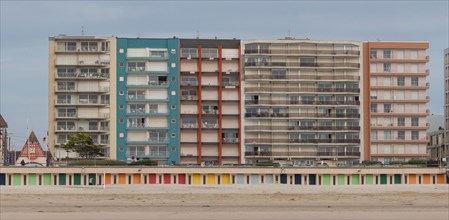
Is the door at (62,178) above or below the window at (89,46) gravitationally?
below

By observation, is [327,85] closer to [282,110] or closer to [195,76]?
[282,110]

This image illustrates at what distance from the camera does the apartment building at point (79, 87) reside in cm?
14562

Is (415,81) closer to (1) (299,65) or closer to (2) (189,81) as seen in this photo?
(1) (299,65)

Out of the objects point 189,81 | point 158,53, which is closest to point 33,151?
point 158,53

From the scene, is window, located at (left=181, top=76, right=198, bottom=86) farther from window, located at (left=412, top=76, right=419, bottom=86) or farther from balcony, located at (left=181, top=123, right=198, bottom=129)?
window, located at (left=412, top=76, right=419, bottom=86)

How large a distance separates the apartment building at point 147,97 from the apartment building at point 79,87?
246 centimetres

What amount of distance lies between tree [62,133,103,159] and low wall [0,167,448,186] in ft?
80.8

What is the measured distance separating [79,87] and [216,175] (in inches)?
1629

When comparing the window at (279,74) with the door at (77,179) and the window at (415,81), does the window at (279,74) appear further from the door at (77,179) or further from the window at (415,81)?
the door at (77,179)

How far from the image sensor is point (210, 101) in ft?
486

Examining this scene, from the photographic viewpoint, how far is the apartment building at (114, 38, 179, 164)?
14562cm

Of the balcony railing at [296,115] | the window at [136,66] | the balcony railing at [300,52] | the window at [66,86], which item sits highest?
the balcony railing at [300,52]

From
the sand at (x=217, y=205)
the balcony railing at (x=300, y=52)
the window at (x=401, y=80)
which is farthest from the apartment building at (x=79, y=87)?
the sand at (x=217, y=205)

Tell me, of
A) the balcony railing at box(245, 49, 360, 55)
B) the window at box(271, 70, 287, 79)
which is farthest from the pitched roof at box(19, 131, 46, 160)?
the window at box(271, 70, 287, 79)
